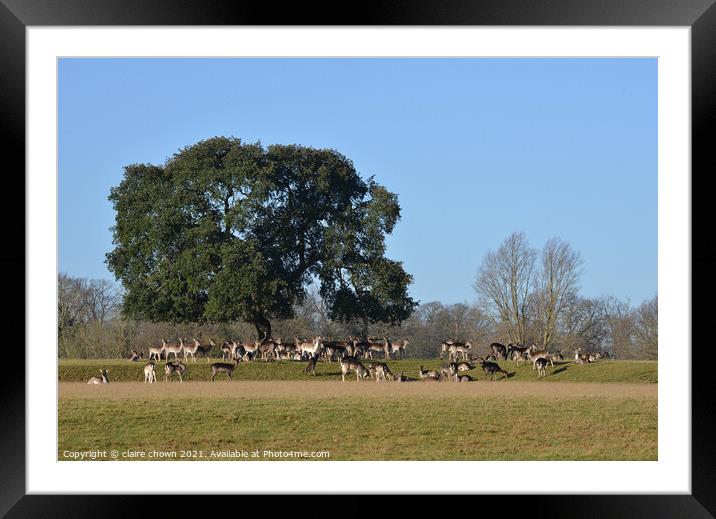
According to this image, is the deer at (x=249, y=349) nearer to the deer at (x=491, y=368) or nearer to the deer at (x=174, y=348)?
the deer at (x=174, y=348)

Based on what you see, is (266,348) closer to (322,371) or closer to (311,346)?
(311,346)

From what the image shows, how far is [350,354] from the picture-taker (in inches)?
1011

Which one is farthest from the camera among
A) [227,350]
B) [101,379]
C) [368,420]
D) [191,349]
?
[227,350]

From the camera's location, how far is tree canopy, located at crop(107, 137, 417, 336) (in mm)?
27219

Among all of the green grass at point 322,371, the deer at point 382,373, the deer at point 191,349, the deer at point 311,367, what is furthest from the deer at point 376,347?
the deer at point 191,349

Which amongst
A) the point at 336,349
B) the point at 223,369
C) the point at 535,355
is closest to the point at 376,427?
the point at 223,369

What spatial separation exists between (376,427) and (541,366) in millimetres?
10085

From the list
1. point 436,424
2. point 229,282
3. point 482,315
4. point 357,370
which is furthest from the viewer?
point 482,315

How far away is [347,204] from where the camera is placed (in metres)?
28.1

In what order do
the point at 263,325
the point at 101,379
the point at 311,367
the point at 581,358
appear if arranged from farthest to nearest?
1. the point at 263,325
2. the point at 581,358
3. the point at 311,367
4. the point at 101,379

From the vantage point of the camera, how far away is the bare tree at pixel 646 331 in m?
26.0

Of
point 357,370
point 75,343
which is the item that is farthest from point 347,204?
point 75,343
